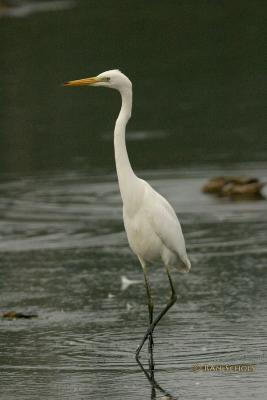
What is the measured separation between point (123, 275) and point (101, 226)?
2989mm

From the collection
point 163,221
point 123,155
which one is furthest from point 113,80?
point 163,221

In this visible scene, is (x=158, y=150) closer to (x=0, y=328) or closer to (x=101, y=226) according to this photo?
(x=101, y=226)

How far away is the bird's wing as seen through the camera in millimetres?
10539

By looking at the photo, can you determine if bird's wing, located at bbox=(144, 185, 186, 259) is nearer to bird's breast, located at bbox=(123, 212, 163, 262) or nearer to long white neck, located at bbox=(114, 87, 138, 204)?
bird's breast, located at bbox=(123, 212, 163, 262)

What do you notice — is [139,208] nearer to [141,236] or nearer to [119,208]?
[141,236]

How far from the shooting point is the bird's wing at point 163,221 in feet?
34.6

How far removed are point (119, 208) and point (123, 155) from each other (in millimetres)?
7163

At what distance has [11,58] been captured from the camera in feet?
120

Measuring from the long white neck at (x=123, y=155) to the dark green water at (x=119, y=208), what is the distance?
1.22m

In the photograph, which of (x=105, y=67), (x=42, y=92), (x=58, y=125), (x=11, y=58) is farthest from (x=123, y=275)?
(x=11, y=58)

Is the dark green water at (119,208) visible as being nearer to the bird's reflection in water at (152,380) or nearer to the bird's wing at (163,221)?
the bird's reflection in water at (152,380)

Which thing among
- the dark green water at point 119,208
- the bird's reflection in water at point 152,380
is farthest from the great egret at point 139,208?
the dark green water at point 119,208

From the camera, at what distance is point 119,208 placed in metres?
17.6

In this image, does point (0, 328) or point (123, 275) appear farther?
point (123, 275)
